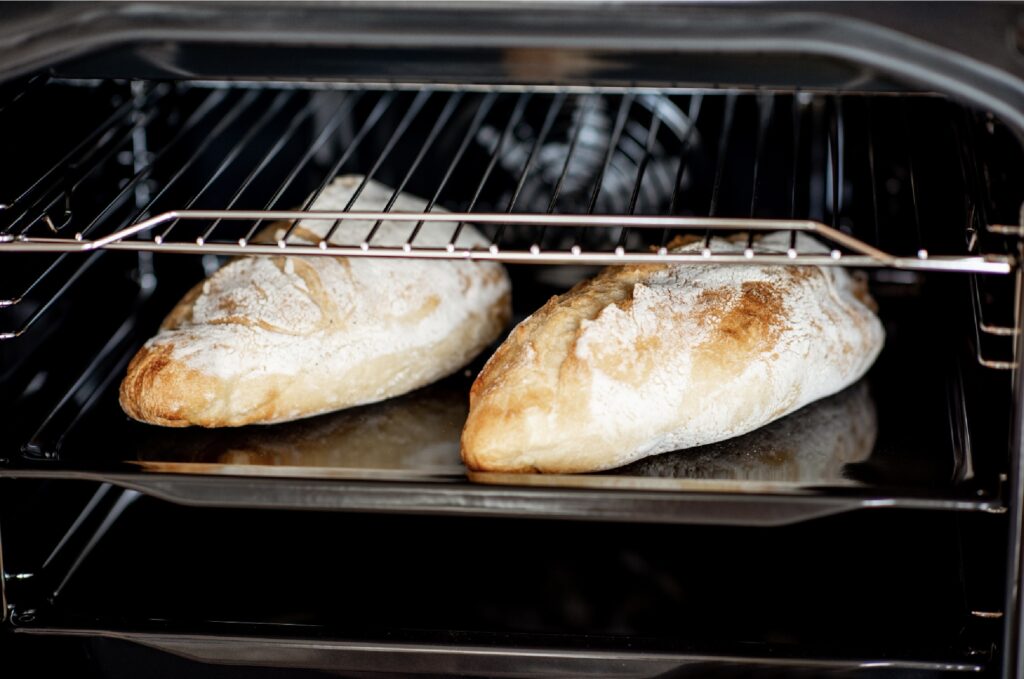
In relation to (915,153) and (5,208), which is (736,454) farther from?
(5,208)

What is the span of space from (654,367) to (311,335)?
15.7 inches

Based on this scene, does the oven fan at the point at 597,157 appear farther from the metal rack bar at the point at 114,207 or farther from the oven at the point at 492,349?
the metal rack bar at the point at 114,207

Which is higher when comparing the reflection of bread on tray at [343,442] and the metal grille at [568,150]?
the metal grille at [568,150]

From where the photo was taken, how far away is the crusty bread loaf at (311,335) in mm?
1226

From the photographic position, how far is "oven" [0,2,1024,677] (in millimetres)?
932

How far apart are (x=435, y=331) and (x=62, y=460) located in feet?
1.46

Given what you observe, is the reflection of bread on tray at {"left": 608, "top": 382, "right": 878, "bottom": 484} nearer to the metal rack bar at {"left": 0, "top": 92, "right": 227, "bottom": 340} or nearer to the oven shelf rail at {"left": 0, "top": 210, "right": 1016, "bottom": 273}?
the oven shelf rail at {"left": 0, "top": 210, "right": 1016, "bottom": 273}

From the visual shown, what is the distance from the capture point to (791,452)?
3.96 feet

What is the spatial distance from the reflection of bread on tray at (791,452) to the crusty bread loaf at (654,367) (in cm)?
2

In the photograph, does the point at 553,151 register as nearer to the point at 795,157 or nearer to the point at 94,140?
the point at 795,157

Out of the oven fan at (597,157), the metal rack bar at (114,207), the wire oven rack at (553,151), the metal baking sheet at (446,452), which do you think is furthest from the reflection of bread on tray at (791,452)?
the metal rack bar at (114,207)

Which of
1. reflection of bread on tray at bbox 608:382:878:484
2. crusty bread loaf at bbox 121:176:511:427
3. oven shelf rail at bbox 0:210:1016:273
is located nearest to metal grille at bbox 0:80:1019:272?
crusty bread loaf at bbox 121:176:511:427

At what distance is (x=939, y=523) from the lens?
1438 millimetres

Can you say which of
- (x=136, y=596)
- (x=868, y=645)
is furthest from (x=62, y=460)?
(x=868, y=645)
